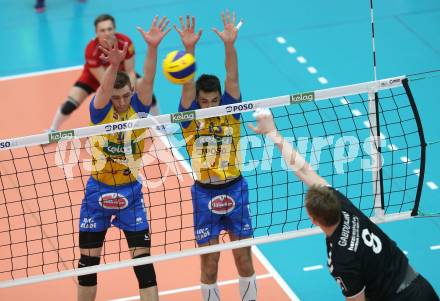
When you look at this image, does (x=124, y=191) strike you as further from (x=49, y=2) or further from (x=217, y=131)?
(x=49, y=2)

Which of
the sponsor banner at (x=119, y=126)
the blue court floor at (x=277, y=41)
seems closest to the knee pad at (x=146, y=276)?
the sponsor banner at (x=119, y=126)

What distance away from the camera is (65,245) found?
31.7 feet

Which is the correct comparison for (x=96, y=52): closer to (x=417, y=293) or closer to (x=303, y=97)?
(x=303, y=97)

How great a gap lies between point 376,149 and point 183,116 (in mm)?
1772

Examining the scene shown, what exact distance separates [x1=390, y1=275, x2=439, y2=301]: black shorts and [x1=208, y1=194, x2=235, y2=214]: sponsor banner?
6.23 feet

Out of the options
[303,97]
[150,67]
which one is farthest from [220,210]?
[150,67]

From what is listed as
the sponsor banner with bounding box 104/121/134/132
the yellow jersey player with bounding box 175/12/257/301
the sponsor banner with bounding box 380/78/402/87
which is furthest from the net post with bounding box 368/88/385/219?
the sponsor banner with bounding box 104/121/134/132

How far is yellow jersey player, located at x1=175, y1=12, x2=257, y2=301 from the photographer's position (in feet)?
25.0

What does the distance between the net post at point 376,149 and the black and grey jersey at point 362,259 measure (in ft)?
4.45

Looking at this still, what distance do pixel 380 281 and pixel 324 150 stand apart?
4.81 m

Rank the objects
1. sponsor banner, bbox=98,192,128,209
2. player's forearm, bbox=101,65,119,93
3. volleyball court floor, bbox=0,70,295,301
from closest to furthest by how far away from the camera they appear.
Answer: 1. player's forearm, bbox=101,65,119,93
2. sponsor banner, bbox=98,192,128,209
3. volleyball court floor, bbox=0,70,295,301

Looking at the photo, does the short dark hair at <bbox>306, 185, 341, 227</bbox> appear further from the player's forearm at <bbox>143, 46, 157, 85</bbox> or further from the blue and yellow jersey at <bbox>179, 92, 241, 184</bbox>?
the player's forearm at <bbox>143, 46, 157, 85</bbox>

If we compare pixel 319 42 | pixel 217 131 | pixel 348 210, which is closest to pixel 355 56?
pixel 319 42

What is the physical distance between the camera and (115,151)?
25.1ft
